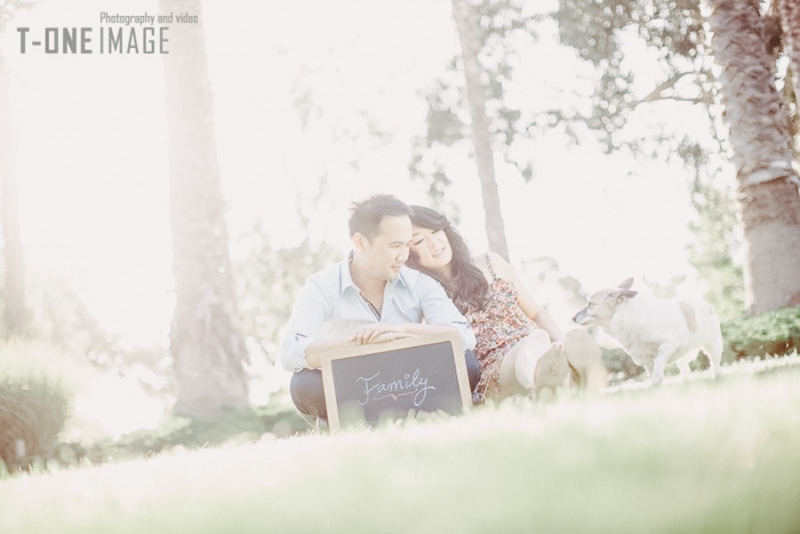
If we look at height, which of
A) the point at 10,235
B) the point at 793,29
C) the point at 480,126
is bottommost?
the point at 793,29

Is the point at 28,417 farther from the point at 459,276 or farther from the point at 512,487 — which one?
the point at 512,487

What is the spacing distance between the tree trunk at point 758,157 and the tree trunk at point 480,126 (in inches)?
189

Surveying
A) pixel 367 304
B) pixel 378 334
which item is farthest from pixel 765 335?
pixel 378 334

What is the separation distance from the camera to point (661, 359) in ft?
17.1

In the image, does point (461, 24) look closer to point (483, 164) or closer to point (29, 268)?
point (483, 164)

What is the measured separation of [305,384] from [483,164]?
10238mm

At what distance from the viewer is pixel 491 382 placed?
197 inches

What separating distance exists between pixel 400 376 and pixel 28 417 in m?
5.61

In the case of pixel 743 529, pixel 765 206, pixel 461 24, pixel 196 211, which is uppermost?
pixel 461 24

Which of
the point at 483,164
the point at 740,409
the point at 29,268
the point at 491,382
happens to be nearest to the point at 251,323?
the point at 29,268

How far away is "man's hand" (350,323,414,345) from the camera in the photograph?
3.97 m

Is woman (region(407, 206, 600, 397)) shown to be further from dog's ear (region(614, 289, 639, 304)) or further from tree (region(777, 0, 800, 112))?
tree (region(777, 0, 800, 112))

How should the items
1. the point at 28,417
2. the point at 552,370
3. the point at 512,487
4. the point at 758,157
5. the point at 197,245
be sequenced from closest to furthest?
the point at 512,487 → the point at 552,370 → the point at 28,417 → the point at 758,157 → the point at 197,245

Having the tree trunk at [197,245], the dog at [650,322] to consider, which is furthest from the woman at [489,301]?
the tree trunk at [197,245]
